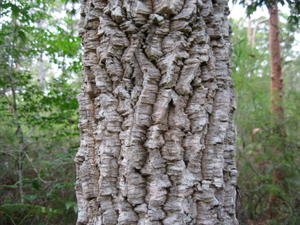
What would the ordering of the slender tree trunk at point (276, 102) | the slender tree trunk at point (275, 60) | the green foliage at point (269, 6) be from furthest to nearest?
the slender tree trunk at point (275, 60) < the slender tree trunk at point (276, 102) < the green foliage at point (269, 6)

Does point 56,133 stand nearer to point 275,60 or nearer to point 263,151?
point 263,151

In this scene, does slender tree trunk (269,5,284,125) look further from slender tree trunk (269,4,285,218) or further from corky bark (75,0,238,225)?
corky bark (75,0,238,225)

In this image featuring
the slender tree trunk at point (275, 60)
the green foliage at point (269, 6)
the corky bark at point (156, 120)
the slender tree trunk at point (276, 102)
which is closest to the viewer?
the corky bark at point (156, 120)

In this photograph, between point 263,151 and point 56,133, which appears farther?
point 263,151

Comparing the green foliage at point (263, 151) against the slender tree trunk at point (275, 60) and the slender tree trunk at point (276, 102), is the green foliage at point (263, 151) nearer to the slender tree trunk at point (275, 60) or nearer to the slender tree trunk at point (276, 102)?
the slender tree trunk at point (276, 102)

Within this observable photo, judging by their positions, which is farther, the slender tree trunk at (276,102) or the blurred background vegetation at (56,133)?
the slender tree trunk at (276,102)

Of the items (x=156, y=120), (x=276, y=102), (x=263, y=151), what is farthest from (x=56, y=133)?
(x=276, y=102)

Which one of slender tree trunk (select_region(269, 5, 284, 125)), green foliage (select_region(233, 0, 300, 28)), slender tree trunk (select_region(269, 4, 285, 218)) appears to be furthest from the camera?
slender tree trunk (select_region(269, 5, 284, 125))

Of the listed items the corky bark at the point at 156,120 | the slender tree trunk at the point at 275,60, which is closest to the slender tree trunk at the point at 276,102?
the slender tree trunk at the point at 275,60

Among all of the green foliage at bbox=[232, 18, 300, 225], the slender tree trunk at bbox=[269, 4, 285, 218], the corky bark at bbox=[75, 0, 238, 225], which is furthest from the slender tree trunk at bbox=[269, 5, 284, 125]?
the corky bark at bbox=[75, 0, 238, 225]
